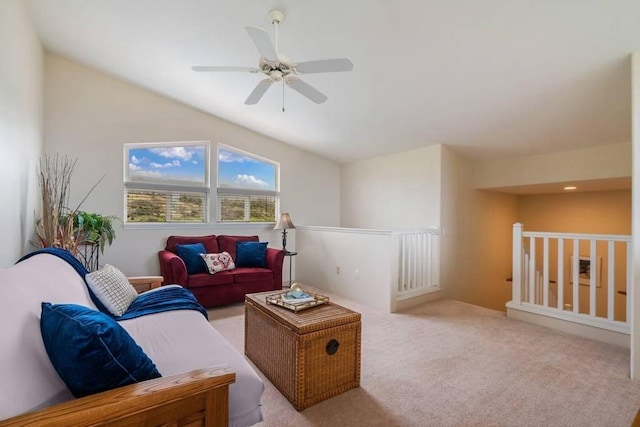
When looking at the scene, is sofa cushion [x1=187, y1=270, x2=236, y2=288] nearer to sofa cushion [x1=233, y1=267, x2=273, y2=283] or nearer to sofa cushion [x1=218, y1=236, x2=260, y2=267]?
sofa cushion [x1=233, y1=267, x2=273, y2=283]

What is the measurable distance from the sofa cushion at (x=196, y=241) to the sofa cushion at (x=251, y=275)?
20.8 inches

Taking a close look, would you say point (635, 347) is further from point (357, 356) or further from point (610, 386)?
point (357, 356)

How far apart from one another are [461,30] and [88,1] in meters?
3.18

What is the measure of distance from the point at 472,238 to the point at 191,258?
431 centimetres

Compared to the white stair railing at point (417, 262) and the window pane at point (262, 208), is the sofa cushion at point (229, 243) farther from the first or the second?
the white stair railing at point (417, 262)

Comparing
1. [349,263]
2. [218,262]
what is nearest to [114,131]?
[218,262]

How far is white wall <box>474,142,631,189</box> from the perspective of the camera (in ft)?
12.0

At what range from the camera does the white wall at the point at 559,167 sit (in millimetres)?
3654

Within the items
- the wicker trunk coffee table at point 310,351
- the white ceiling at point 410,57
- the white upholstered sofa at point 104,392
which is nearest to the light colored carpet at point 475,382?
the wicker trunk coffee table at point 310,351

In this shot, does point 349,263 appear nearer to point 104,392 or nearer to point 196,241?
point 196,241

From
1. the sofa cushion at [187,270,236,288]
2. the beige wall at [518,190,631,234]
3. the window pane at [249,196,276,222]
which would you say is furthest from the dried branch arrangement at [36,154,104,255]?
the beige wall at [518,190,631,234]

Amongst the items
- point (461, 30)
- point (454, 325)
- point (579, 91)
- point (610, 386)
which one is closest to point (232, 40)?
point (461, 30)

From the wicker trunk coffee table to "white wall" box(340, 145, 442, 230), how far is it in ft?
9.37

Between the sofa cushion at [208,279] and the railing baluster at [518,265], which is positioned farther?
the sofa cushion at [208,279]
